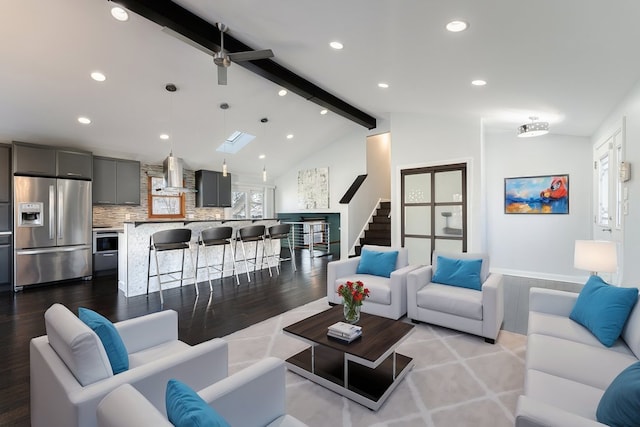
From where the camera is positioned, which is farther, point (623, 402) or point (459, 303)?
point (459, 303)

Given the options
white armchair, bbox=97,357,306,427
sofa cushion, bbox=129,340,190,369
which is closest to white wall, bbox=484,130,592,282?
white armchair, bbox=97,357,306,427

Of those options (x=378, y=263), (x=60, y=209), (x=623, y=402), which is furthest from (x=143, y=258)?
(x=623, y=402)

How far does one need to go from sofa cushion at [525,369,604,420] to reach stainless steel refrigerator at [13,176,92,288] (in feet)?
22.3

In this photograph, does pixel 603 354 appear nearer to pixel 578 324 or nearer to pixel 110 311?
pixel 578 324

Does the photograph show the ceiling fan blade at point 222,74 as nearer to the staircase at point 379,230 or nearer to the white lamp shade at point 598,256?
the white lamp shade at point 598,256

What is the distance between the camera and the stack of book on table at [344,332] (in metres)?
2.19

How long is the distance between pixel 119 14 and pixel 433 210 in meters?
5.35

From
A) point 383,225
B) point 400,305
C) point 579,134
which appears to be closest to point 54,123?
point 400,305

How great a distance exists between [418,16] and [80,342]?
3.07 m

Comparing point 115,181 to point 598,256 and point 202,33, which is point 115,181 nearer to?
point 202,33

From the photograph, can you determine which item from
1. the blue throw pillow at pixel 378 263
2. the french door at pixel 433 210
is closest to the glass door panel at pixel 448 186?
the french door at pixel 433 210

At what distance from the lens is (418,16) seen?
2484 mm

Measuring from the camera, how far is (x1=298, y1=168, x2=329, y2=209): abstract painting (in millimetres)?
8859

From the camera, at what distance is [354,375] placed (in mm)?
2291
